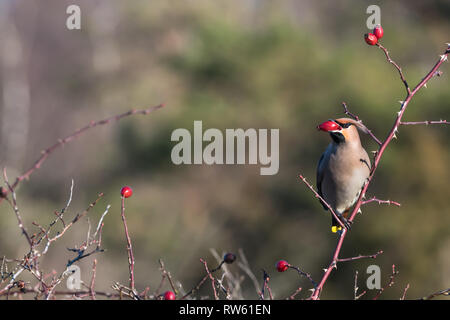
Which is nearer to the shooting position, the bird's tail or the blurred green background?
the bird's tail

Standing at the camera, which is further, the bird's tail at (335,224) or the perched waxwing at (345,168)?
the bird's tail at (335,224)

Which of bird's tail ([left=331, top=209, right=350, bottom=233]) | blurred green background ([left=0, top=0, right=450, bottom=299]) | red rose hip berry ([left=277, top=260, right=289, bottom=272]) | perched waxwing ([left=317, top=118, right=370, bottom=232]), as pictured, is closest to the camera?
red rose hip berry ([left=277, top=260, right=289, bottom=272])

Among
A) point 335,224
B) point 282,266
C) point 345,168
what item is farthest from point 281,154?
point 282,266

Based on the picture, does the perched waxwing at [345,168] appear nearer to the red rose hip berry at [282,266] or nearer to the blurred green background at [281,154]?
the red rose hip berry at [282,266]

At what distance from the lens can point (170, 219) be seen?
15.3m

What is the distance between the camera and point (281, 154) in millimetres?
14211

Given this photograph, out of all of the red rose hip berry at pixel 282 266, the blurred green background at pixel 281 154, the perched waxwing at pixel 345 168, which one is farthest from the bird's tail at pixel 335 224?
the blurred green background at pixel 281 154

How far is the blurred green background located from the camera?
493 inches

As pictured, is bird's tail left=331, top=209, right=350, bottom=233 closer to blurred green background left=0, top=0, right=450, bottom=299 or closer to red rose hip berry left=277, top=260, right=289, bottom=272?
red rose hip berry left=277, top=260, right=289, bottom=272

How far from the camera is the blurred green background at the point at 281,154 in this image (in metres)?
12.5

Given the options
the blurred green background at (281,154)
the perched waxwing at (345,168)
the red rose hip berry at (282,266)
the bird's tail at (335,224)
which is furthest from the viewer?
the blurred green background at (281,154)

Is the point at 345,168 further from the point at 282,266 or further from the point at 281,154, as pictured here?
the point at 281,154

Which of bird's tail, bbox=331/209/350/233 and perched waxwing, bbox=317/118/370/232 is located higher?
perched waxwing, bbox=317/118/370/232

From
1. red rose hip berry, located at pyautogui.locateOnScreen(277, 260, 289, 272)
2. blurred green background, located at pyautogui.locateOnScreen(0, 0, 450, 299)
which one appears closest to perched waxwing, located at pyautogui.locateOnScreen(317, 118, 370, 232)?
red rose hip berry, located at pyautogui.locateOnScreen(277, 260, 289, 272)
